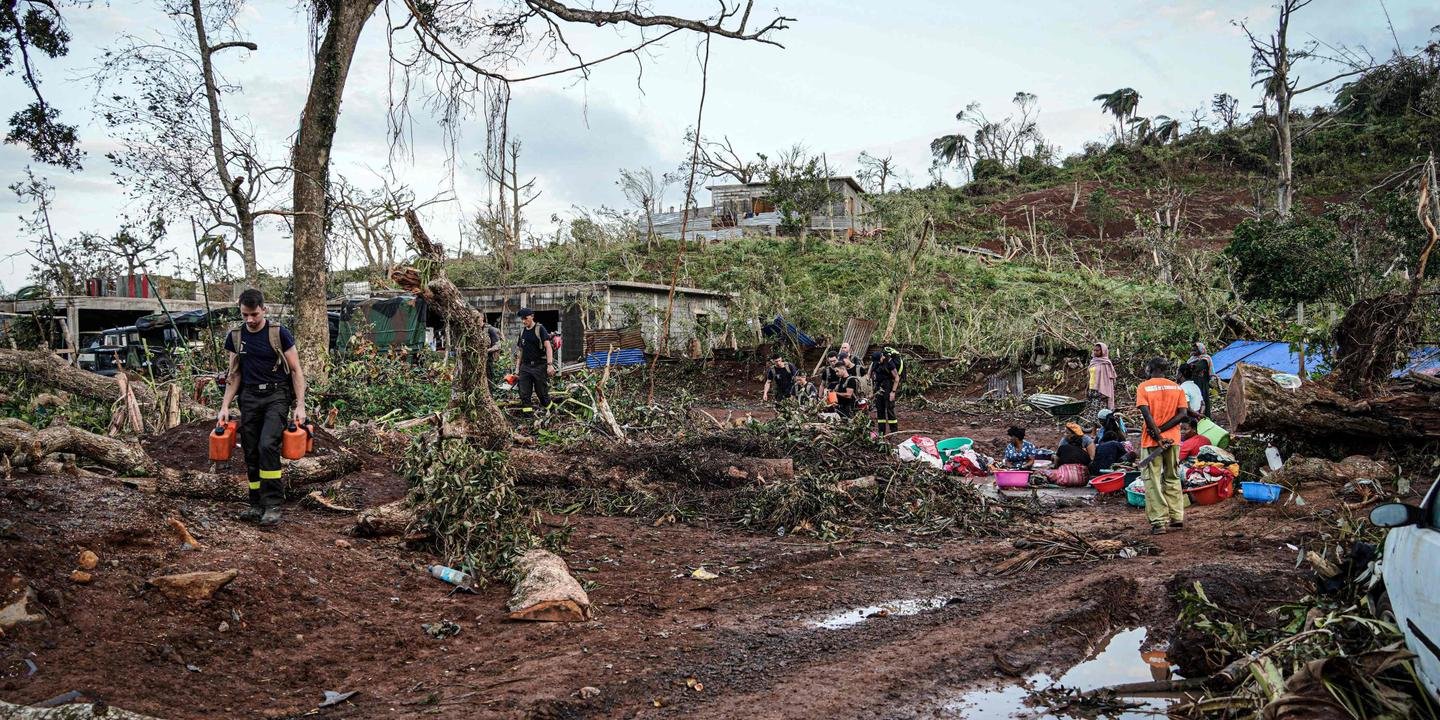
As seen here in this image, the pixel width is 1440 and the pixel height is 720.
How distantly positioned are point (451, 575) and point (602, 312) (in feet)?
57.8

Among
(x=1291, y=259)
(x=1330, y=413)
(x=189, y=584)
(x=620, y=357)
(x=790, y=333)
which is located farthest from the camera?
(x=620, y=357)

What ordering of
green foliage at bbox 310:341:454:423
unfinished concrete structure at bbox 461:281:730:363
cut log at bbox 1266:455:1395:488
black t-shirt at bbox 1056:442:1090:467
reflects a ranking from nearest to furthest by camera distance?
1. cut log at bbox 1266:455:1395:488
2. black t-shirt at bbox 1056:442:1090:467
3. green foliage at bbox 310:341:454:423
4. unfinished concrete structure at bbox 461:281:730:363

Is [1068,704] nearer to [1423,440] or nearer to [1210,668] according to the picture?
[1210,668]

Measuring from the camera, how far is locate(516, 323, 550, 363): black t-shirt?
1165 cm

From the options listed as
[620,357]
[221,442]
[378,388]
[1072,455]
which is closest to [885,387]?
[1072,455]

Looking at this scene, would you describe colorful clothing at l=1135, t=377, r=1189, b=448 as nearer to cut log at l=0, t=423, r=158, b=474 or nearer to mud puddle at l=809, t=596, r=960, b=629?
mud puddle at l=809, t=596, r=960, b=629

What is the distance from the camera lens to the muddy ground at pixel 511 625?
147 inches

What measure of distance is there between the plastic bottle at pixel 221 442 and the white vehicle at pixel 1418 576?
247 inches

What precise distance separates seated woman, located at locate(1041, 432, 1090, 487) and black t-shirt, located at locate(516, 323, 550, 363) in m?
6.39

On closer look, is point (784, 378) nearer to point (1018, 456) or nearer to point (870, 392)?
point (870, 392)

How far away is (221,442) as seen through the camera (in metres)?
5.98

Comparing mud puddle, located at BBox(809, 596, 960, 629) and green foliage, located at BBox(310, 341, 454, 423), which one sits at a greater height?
green foliage, located at BBox(310, 341, 454, 423)

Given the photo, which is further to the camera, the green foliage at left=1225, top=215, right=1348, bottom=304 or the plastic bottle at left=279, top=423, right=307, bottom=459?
the green foliage at left=1225, top=215, right=1348, bottom=304

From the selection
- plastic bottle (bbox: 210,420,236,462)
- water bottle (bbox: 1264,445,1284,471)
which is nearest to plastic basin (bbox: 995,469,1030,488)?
water bottle (bbox: 1264,445,1284,471)
